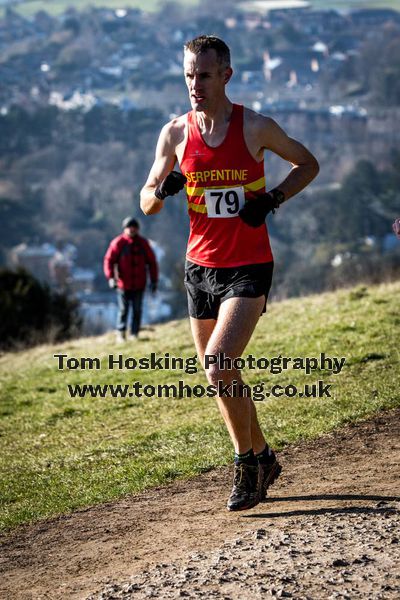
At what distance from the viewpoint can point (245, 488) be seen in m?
6.23

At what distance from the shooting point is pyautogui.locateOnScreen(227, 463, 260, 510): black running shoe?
20.4 ft

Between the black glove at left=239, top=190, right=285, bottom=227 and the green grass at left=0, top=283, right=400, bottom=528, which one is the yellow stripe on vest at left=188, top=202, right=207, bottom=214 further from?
the green grass at left=0, top=283, right=400, bottom=528

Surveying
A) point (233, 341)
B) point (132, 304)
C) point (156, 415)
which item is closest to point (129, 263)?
point (132, 304)

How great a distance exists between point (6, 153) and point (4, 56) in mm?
29067

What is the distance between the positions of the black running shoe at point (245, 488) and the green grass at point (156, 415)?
4.12ft

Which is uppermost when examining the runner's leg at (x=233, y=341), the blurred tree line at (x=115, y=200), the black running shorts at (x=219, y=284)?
the blurred tree line at (x=115, y=200)

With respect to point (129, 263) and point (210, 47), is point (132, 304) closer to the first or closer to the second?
point (129, 263)

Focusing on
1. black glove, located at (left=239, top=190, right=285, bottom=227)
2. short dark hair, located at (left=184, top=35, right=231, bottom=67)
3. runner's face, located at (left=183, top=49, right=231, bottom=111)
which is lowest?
black glove, located at (left=239, top=190, right=285, bottom=227)

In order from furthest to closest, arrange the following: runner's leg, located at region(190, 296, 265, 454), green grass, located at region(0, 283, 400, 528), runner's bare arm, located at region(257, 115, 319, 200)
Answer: green grass, located at region(0, 283, 400, 528)
runner's bare arm, located at region(257, 115, 319, 200)
runner's leg, located at region(190, 296, 265, 454)

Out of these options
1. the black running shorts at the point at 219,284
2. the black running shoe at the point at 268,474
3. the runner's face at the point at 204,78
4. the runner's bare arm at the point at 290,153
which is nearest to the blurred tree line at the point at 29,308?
the black running shoe at the point at 268,474

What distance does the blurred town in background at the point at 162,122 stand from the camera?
71312 mm

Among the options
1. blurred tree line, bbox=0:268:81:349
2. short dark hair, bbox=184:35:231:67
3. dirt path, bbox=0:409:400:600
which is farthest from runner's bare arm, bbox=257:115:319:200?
blurred tree line, bbox=0:268:81:349

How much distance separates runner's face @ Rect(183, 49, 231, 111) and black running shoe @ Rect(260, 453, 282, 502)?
2.17m

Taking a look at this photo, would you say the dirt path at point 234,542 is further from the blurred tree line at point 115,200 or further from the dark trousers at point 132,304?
the blurred tree line at point 115,200
